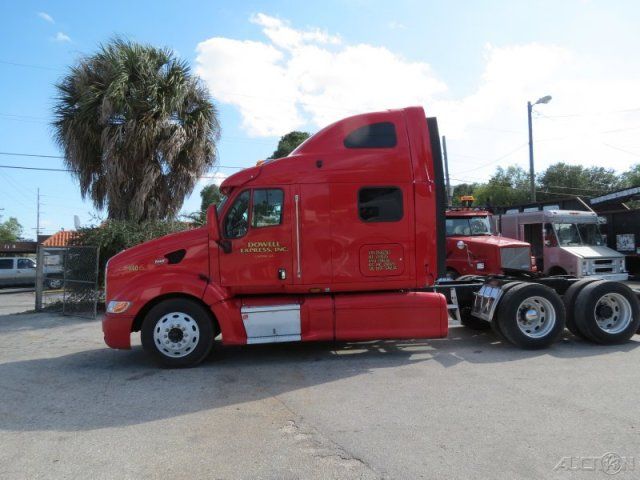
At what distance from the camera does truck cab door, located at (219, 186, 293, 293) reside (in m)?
6.70

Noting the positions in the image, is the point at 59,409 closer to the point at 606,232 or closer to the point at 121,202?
the point at 121,202

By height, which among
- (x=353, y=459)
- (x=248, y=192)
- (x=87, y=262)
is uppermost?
(x=248, y=192)

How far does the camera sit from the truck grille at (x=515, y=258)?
1218 cm

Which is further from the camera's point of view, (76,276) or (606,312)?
(76,276)

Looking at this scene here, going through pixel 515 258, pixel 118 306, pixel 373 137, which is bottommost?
pixel 118 306

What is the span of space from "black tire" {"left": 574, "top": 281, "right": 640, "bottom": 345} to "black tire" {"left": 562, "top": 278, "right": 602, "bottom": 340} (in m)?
0.05

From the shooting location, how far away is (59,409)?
16.4 feet

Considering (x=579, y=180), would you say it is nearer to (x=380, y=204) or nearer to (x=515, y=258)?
(x=515, y=258)

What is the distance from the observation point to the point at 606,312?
24.7ft

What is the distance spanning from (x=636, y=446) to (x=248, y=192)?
5.07m

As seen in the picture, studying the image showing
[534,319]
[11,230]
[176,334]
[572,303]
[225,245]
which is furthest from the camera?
[11,230]

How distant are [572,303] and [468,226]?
19.5 feet

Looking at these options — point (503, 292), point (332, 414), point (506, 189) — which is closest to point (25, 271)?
point (503, 292)

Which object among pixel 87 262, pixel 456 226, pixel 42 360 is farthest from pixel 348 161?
pixel 87 262
